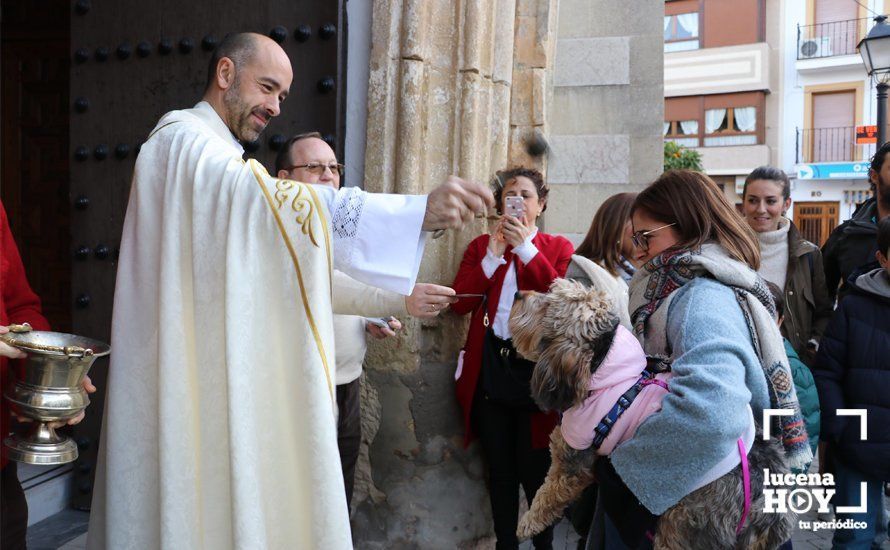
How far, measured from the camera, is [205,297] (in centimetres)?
175

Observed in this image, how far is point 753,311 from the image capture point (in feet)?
Result: 6.27

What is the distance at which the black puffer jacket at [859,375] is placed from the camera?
287 cm

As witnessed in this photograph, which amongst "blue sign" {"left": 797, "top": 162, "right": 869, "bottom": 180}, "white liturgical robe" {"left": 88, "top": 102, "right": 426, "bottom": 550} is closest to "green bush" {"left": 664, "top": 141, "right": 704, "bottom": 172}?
"blue sign" {"left": 797, "top": 162, "right": 869, "bottom": 180}

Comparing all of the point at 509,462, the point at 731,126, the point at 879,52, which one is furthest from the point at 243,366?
the point at 731,126

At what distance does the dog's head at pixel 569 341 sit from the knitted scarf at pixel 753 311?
0.52 ft

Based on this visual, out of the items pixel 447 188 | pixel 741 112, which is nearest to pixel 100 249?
pixel 447 188

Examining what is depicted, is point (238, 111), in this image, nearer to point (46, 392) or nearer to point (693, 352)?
point (46, 392)

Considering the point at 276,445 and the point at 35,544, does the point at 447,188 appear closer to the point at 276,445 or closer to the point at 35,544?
the point at 276,445

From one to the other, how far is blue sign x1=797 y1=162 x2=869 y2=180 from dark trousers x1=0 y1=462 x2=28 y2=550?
2248 cm

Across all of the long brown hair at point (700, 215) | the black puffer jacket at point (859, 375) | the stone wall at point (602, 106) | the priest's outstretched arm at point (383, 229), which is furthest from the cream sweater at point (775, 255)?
the priest's outstretched arm at point (383, 229)

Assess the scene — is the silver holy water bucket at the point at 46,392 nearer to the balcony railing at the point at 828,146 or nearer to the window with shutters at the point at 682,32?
the balcony railing at the point at 828,146

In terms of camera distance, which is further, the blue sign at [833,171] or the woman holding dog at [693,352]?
the blue sign at [833,171]

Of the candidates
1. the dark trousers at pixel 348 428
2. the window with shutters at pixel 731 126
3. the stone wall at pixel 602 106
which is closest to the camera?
the dark trousers at pixel 348 428

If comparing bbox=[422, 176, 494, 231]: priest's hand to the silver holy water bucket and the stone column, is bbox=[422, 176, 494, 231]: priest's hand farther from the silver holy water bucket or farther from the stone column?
the stone column
